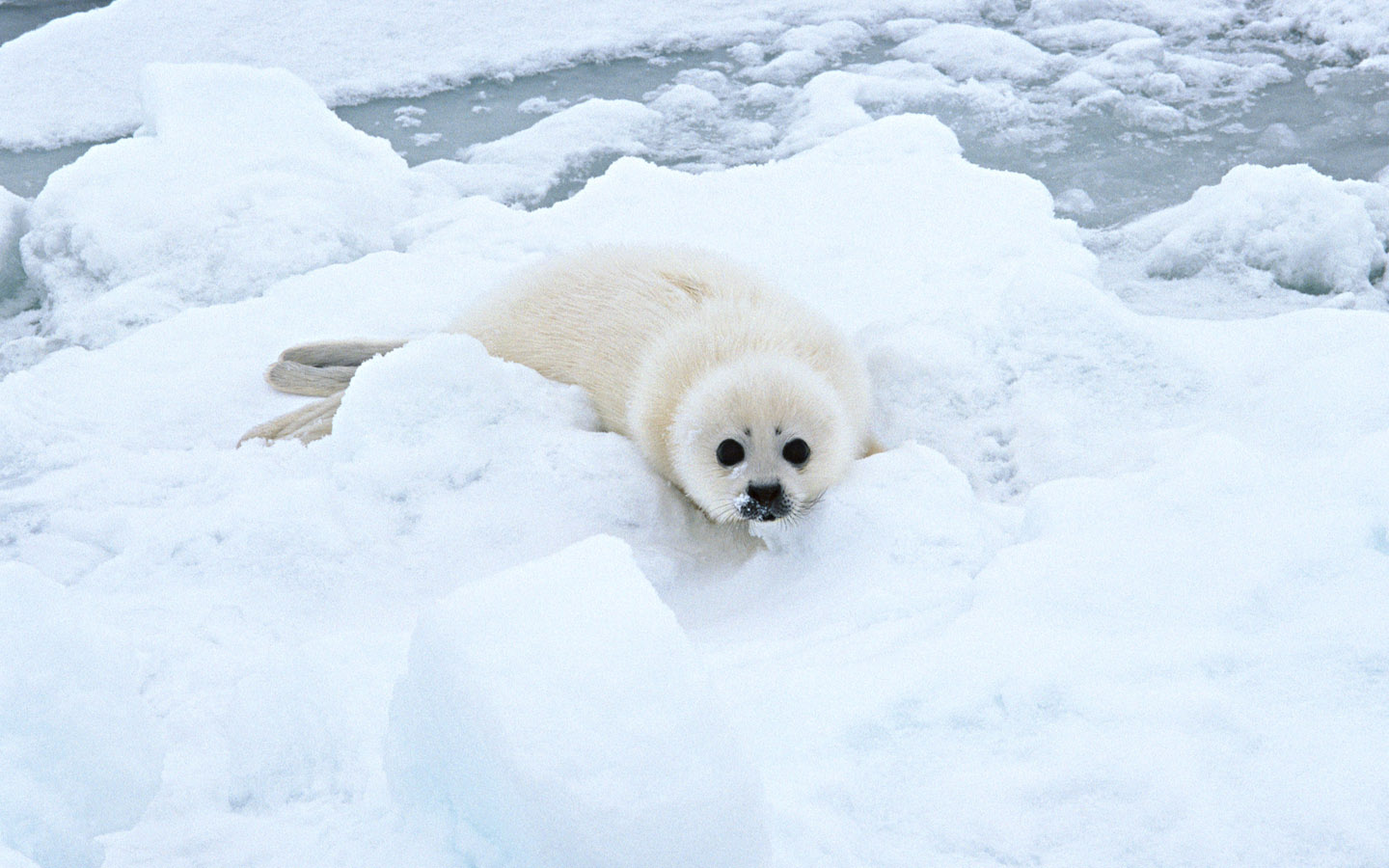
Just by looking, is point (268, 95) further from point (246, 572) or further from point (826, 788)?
point (826, 788)

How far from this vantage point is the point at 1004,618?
66.4 inches

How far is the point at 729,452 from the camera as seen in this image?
107 inches

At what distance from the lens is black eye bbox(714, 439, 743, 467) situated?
2725mm

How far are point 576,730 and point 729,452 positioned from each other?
1630 mm

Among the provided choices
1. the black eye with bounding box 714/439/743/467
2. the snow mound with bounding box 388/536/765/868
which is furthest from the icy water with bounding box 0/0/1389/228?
the snow mound with bounding box 388/536/765/868

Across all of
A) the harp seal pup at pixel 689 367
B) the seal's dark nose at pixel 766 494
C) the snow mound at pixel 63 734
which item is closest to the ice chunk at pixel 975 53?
the harp seal pup at pixel 689 367

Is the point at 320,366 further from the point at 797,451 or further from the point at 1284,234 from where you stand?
the point at 1284,234

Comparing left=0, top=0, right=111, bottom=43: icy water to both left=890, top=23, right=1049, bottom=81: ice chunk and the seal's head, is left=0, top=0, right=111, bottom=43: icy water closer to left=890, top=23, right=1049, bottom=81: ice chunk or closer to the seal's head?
left=890, top=23, right=1049, bottom=81: ice chunk

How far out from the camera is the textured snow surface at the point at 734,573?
123 centimetres

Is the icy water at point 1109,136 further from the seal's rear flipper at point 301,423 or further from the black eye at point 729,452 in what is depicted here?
the seal's rear flipper at point 301,423

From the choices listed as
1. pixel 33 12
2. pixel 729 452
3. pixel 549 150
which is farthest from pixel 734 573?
pixel 33 12

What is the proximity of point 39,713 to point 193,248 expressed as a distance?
3.71 meters

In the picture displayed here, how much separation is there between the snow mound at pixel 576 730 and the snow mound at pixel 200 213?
11.6 feet

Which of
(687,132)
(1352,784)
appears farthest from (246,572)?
(687,132)
